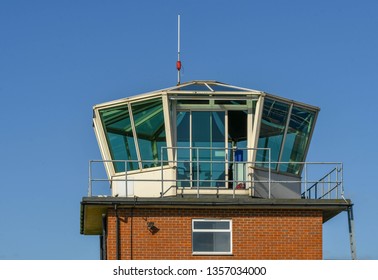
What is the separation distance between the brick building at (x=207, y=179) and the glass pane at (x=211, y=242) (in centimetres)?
3

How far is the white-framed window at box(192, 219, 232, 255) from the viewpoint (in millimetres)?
34594

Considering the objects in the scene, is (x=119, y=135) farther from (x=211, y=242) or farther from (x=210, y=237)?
(x=211, y=242)

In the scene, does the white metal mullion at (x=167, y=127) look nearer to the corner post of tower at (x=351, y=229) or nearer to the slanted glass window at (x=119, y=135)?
the slanted glass window at (x=119, y=135)

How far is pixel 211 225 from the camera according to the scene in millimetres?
34719

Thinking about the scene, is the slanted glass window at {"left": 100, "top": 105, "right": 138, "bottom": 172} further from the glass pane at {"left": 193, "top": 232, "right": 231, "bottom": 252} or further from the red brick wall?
the glass pane at {"left": 193, "top": 232, "right": 231, "bottom": 252}

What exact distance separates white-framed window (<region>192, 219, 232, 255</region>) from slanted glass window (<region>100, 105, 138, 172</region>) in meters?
3.30

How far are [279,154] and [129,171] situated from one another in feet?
15.4

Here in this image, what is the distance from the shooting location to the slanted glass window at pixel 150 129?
1427 inches

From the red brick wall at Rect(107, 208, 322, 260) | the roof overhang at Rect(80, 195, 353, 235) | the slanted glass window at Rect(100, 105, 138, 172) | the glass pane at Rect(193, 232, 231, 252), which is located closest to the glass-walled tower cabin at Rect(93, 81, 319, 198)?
the slanted glass window at Rect(100, 105, 138, 172)

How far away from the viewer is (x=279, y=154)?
37.1 m

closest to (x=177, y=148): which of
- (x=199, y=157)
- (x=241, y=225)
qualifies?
(x=199, y=157)

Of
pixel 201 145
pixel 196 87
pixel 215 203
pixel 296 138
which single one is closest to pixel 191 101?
pixel 196 87

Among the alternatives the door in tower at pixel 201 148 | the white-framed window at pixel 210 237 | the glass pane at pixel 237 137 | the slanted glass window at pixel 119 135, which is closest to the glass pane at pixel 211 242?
the white-framed window at pixel 210 237
